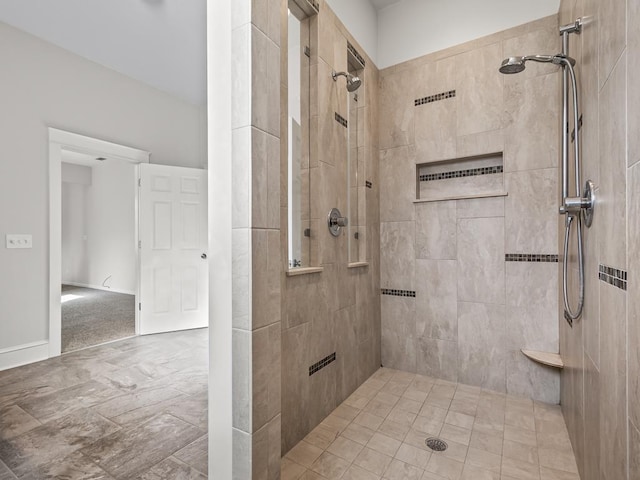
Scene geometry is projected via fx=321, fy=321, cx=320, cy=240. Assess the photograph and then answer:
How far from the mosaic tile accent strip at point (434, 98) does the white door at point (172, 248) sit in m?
2.88

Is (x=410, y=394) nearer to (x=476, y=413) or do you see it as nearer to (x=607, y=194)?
(x=476, y=413)

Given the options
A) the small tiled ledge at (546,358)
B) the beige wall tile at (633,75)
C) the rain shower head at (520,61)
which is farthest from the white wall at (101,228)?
the beige wall tile at (633,75)

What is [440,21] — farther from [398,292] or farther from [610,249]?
[610,249]

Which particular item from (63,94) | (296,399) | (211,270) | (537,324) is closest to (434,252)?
(537,324)

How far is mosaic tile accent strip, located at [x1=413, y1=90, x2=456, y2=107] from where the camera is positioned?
8.10ft

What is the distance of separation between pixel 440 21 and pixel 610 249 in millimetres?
2332

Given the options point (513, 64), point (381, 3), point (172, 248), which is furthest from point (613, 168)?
point (172, 248)

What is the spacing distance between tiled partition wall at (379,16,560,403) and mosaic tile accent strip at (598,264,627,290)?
121cm

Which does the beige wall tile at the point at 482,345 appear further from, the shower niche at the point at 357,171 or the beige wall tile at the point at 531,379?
the shower niche at the point at 357,171

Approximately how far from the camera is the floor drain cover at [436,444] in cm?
167

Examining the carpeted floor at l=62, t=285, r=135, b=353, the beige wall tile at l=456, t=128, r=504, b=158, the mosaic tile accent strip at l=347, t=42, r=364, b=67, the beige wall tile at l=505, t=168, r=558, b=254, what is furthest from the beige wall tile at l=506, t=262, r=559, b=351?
the carpeted floor at l=62, t=285, r=135, b=353

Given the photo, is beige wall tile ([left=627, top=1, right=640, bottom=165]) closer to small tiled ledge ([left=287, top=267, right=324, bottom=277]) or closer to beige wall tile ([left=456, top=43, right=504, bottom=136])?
small tiled ledge ([left=287, top=267, right=324, bottom=277])

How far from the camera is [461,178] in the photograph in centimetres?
254

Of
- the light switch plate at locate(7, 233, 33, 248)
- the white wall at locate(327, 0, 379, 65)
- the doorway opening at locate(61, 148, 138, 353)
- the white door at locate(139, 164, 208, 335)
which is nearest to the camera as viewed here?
the white wall at locate(327, 0, 379, 65)
